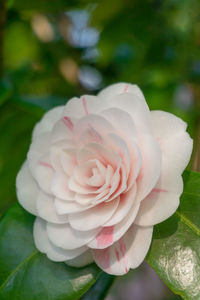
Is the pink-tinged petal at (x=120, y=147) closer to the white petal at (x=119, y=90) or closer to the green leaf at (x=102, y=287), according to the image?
the white petal at (x=119, y=90)

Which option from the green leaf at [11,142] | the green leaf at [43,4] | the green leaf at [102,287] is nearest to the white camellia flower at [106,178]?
the green leaf at [102,287]

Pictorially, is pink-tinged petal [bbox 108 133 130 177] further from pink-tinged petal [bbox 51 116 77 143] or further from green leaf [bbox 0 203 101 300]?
green leaf [bbox 0 203 101 300]

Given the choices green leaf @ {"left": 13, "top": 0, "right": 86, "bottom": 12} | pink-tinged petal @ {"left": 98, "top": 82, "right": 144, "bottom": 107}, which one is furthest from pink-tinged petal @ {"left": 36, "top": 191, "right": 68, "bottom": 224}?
green leaf @ {"left": 13, "top": 0, "right": 86, "bottom": 12}

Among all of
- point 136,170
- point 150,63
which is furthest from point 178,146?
point 150,63

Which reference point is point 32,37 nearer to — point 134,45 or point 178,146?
point 134,45

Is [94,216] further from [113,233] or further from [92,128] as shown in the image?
[92,128]

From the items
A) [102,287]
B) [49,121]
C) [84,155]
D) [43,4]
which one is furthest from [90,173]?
[43,4]
